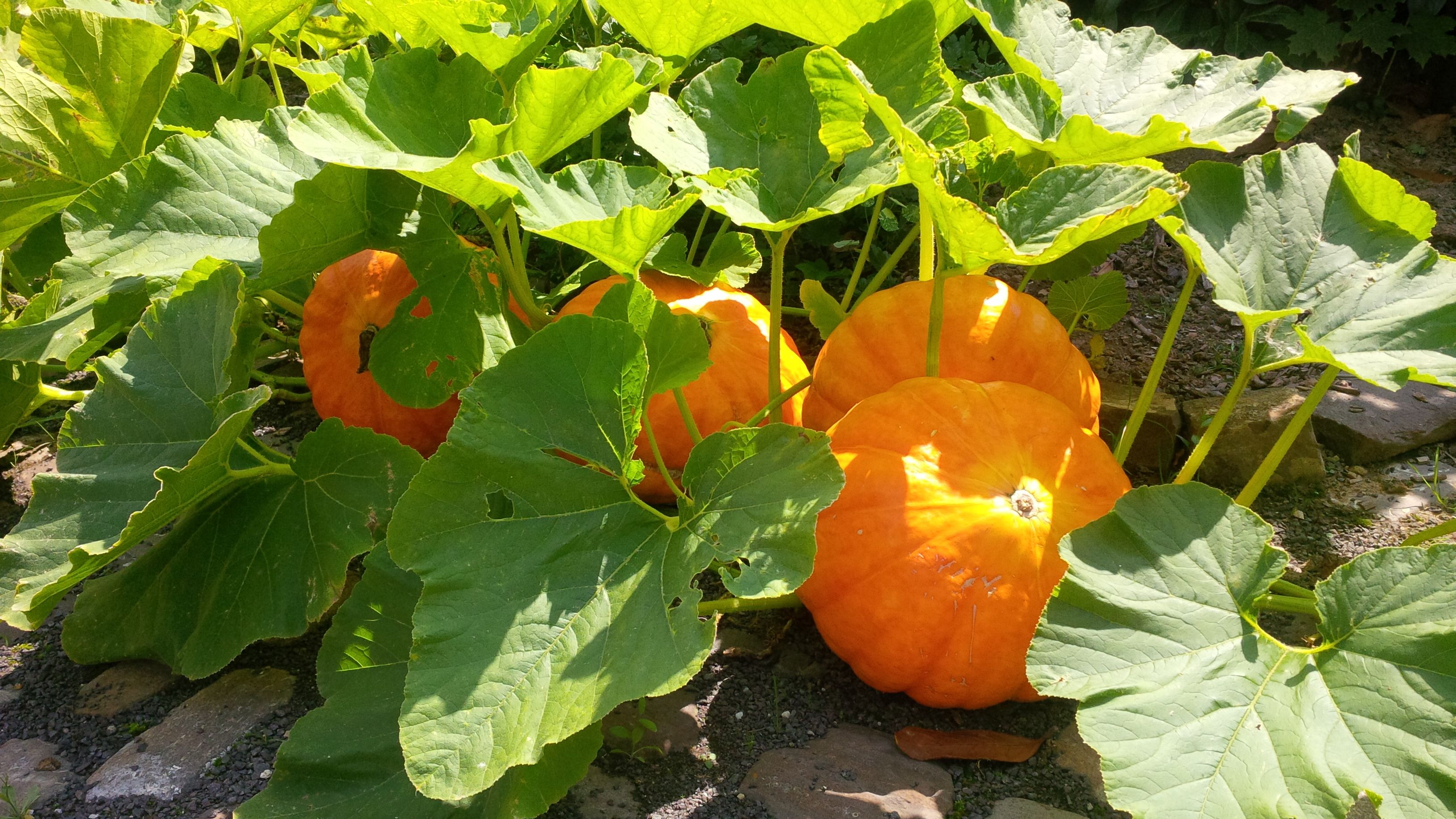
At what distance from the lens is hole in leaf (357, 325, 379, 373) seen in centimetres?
251

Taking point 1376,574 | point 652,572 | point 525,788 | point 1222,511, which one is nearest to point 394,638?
point 525,788

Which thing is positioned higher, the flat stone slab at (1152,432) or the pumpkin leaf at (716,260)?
the pumpkin leaf at (716,260)

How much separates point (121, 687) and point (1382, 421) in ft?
9.50

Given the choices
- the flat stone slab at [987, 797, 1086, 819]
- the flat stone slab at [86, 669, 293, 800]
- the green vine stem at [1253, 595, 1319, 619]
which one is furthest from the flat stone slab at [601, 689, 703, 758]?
the green vine stem at [1253, 595, 1319, 619]

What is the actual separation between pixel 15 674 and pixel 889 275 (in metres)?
2.34

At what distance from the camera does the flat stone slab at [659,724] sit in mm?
1928

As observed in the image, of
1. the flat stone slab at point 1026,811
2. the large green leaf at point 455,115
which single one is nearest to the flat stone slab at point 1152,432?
the flat stone slab at point 1026,811

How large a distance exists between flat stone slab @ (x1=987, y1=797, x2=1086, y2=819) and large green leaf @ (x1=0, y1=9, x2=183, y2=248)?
7.18 feet

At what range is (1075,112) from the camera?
2.12 metres

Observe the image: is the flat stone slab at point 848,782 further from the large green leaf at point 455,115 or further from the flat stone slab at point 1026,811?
the large green leaf at point 455,115

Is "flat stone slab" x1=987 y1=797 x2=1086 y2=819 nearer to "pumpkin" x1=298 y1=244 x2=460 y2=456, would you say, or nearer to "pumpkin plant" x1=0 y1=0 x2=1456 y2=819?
"pumpkin plant" x1=0 y1=0 x2=1456 y2=819

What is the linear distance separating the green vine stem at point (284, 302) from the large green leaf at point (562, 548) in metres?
0.94

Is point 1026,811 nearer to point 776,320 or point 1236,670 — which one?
point 1236,670

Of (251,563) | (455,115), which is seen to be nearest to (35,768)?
(251,563)
